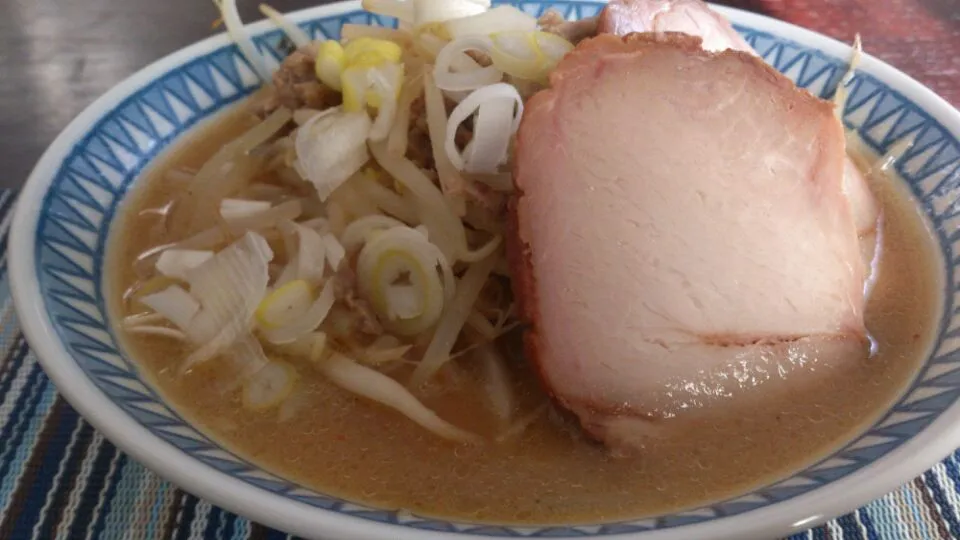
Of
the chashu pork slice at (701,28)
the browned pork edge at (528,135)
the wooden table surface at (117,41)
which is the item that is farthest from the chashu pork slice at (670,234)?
the wooden table surface at (117,41)

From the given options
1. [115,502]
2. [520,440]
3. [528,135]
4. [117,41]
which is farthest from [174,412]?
[117,41]

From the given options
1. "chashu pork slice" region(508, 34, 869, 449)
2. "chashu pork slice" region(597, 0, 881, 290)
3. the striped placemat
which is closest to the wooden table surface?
"chashu pork slice" region(597, 0, 881, 290)

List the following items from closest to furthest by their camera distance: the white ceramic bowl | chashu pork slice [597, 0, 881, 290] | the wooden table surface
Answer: the white ceramic bowl
chashu pork slice [597, 0, 881, 290]
the wooden table surface

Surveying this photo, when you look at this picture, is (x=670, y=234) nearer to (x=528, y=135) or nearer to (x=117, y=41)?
(x=528, y=135)

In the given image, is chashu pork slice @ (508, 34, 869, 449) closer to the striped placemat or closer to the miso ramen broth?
the miso ramen broth

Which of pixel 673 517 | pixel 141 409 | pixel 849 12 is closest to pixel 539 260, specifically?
pixel 673 517

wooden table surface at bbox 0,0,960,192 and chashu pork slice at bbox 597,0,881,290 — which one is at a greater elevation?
chashu pork slice at bbox 597,0,881,290

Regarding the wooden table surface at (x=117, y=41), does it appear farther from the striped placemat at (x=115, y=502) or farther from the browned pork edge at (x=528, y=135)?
the browned pork edge at (x=528, y=135)

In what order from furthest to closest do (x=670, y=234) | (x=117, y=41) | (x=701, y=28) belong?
(x=117, y=41), (x=701, y=28), (x=670, y=234)
